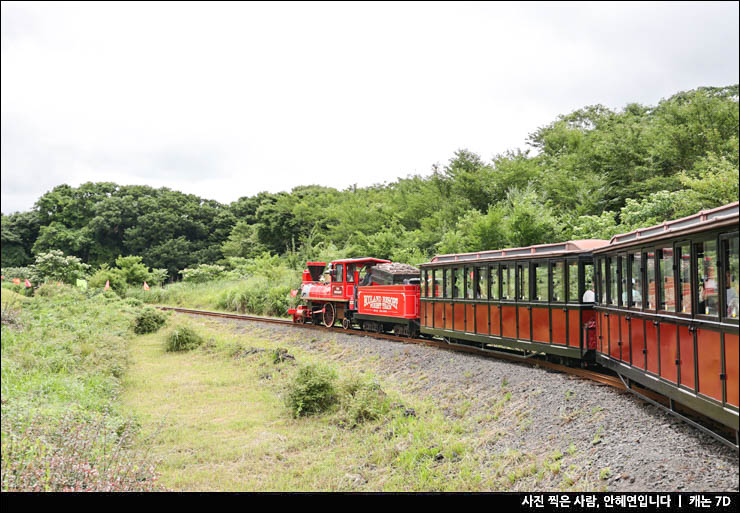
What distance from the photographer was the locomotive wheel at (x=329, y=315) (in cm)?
2218

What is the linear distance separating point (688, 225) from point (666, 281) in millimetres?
932

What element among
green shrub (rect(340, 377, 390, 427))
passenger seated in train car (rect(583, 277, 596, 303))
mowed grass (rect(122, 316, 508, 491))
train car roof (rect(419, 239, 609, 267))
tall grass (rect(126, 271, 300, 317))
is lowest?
mowed grass (rect(122, 316, 508, 491))

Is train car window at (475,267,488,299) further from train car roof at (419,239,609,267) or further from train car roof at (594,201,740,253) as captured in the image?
train car roof at (594,201,740,253)

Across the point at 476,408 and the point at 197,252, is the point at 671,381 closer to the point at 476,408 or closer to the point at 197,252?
the point at 476,408

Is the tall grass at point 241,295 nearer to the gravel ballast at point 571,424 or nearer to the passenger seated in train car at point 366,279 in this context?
the passenger seated in train car at point 366,279

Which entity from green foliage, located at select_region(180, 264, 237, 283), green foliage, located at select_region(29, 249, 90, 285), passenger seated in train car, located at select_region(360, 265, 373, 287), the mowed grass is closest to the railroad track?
passenger seated in train car, located at select_region(360, 265, 373, 287)

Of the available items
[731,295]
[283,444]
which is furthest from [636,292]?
[283,444]

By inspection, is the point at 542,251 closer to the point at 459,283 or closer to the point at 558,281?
the point at 558,281

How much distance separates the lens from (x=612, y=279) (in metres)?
9.36

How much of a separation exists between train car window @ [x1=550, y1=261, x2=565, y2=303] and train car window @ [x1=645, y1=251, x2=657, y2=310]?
10.6 ft

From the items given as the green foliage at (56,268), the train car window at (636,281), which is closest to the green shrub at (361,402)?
the train car window at (636,281)

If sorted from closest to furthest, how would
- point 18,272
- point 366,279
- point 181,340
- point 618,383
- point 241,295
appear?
1. point 18,272
2. point 618,383
3. point 181,340
4. point 366,279
5. point 241,295

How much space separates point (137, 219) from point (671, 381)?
8857 mm

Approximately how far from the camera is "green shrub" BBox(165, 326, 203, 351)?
57.7 ft
